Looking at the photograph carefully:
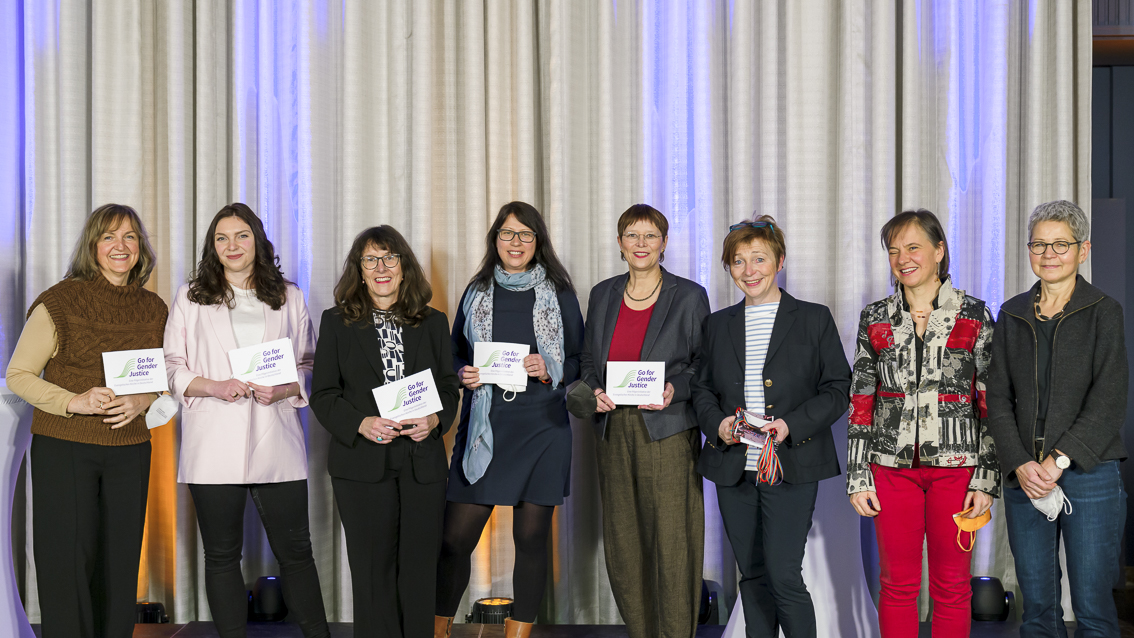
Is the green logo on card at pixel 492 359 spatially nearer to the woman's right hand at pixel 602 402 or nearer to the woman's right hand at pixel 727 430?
the woman's right hand at pixel 602 402

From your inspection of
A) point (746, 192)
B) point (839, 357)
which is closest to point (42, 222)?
point (746, 192)

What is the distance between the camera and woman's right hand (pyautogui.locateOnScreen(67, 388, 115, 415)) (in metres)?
2.57

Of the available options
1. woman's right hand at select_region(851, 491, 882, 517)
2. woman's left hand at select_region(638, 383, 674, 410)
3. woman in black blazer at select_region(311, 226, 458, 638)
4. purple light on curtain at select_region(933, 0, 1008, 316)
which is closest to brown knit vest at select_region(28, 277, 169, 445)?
woman in black blazer at select_region(311, 226, 458, 638)

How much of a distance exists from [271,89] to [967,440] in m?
3.28

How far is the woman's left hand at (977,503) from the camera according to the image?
2.30 metres

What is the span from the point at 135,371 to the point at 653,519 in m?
1.90

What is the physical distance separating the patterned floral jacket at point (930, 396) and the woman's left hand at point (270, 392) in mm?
1948

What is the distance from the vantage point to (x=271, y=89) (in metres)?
3.59

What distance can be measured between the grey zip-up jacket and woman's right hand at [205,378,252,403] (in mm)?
2455

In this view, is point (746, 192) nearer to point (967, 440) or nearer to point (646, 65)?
point (646, 65)

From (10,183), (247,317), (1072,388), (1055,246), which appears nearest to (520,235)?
(247,317)

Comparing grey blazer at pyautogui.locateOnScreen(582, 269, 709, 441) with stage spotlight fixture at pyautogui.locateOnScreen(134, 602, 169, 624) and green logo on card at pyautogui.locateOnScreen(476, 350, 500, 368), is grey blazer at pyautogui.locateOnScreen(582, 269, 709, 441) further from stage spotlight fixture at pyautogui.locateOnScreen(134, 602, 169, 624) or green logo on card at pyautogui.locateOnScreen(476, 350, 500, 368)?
stage spotlight fixture at pyautogui.locateOnScreen(134, 602, 169, 624)

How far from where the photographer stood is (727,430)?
251cm

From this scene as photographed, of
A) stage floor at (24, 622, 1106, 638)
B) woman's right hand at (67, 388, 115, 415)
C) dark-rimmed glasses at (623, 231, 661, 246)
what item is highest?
dark-rimmed glasses at (623, 231, 661, 246)
